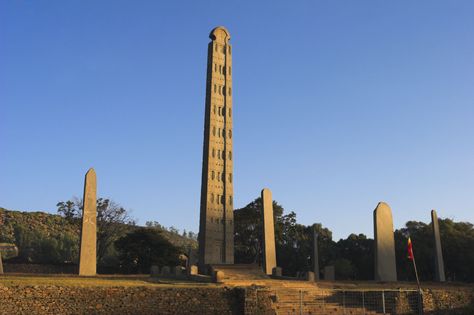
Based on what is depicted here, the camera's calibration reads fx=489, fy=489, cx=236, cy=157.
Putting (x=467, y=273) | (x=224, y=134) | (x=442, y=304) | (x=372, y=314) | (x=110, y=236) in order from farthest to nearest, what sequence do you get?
1. (x=110, y=236)
2. (x=467, y=273)
3. (x=224, y=134)
4. (x=442, y=304)
5. (x=372, y=314)

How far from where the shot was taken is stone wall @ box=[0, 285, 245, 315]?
15.2 m

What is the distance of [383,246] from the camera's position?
24.3m

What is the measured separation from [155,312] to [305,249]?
107 feet

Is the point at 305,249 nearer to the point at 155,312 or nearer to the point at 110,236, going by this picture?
the point at 110,236

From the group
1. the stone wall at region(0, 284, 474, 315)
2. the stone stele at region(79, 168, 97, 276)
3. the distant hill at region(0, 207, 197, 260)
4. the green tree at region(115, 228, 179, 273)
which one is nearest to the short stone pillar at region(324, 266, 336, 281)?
the stone wall at region(0, 284, 474, 315)

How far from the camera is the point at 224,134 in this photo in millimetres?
33219

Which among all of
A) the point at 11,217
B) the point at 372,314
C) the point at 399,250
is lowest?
the point at 372,314

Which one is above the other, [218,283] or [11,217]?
[11,217]

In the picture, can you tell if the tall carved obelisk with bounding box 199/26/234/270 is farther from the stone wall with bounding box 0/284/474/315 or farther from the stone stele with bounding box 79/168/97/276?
the stone wall with bounding box 0/284/474/315

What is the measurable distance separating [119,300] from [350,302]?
9385 millimetres

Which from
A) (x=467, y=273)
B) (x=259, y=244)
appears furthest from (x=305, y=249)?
(x=467, y=273)

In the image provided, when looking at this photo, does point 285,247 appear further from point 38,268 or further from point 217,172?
point 38,268

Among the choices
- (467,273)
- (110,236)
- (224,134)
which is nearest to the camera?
(224,134)

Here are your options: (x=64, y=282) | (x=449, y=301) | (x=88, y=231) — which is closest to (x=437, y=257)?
(x=449, y=301)
